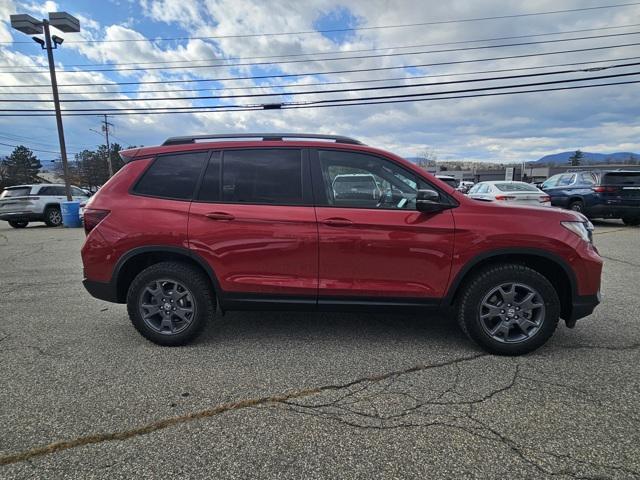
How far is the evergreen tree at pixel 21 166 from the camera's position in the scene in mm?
60750

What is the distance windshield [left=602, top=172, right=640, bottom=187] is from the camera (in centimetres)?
1115

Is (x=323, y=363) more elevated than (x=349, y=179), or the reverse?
(x=349, y=179)

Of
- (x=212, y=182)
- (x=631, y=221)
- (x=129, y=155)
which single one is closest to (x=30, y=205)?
(x=129, y=155)

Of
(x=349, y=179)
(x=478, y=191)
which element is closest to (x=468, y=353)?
(x=349, y=179)

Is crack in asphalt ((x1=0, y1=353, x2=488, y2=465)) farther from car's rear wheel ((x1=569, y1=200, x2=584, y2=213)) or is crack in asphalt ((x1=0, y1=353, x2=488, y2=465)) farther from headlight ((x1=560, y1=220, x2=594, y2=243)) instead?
car's rear wheel ((x1=569, y1=200, x2=584, y2=213))

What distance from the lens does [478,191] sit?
1396 centimetres

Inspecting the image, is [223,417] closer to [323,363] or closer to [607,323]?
[323,363]

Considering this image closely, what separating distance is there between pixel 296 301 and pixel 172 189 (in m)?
1.51

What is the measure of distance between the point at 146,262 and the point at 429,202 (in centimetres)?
263

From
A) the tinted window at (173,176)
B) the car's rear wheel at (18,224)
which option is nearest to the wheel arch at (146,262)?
the tinted window at (173,176)

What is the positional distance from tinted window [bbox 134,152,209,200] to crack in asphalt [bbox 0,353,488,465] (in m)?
1.81

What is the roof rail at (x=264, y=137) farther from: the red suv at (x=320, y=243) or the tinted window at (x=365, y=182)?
the tinted window at (x=365, y=182)

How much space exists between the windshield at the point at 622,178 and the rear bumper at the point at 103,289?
1325 centimetres

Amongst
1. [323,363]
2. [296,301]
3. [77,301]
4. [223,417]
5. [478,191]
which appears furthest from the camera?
[478,191]
